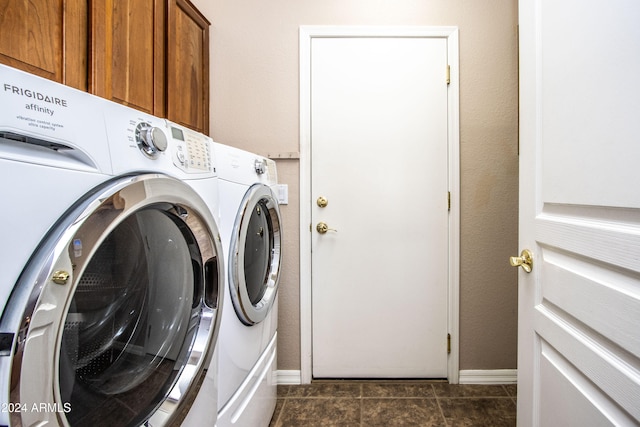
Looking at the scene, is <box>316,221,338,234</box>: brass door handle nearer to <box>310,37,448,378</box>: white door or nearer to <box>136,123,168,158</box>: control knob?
<box>310,37,448,378</box>: white door

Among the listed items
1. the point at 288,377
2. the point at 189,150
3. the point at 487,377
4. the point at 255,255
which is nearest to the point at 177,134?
the point at 189,150

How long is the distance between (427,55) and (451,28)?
0.19m

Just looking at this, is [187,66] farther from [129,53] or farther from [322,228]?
[322,228]

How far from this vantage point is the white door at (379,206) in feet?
5.80

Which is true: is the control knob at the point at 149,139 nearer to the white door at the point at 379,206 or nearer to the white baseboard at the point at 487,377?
the white door at the point at 379,206

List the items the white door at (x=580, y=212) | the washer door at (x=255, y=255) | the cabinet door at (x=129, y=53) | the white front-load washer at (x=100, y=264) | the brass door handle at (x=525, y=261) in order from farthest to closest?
the cabinet door at (x=129, y=53)
the washer door at (x=255, y=255)
the brass door handle at (x=525, y=261)
the white door at (x=580, y=212)
the white front-load washer at (x=100, y=264)

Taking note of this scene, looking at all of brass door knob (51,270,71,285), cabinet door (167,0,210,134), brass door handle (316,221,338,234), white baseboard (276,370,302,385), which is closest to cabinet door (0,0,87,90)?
cabinet door (167,0,210,134)

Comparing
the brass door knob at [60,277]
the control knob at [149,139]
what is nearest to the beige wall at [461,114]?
the control knob at [149,139]

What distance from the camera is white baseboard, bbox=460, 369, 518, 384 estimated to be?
1.78 m

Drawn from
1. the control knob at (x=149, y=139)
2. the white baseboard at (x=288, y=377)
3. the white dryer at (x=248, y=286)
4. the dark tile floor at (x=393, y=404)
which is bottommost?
the dark tile floor at (x=393, y=404)

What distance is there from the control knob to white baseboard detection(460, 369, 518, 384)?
190 cm

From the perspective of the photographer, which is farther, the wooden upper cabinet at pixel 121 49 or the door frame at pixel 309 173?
the door frame at pixel 309 173

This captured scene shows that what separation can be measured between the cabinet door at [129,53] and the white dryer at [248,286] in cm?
57

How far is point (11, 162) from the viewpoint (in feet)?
1.33
